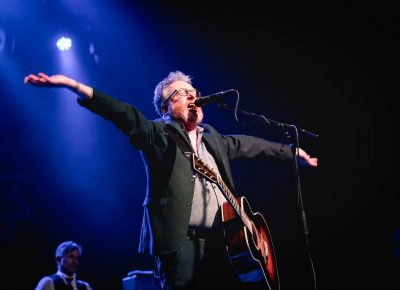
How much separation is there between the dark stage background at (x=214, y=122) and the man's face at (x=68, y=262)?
2.32 feet

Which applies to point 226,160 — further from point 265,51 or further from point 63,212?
point 63,212

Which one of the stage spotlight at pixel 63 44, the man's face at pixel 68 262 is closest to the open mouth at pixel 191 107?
the man's face at pixel 68 262

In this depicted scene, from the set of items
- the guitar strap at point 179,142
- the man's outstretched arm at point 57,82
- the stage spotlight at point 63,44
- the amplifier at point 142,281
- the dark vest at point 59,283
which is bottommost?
the amplifier at point 142,281

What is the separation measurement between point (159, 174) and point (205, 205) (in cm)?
40

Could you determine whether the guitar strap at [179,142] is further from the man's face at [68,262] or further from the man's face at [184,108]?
the man's face at [68,262]

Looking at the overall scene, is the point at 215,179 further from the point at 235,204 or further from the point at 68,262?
the point at 68,262

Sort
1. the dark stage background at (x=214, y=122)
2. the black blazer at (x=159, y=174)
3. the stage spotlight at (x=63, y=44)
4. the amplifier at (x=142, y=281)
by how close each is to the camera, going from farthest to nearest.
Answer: the stage spotlight at (x=63, y=44) → the dark stage background at (x=214, y=122) → the amplifier at (x=142, y=281) → the black blazer at (x=159, y=174)

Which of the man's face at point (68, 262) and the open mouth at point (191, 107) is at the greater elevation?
the open mouth at point (191, 107)

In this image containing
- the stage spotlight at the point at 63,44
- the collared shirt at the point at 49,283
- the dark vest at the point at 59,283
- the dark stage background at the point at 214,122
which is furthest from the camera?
the stage spotlight at the point at 63,44

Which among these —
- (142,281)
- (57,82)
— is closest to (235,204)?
(57,82)

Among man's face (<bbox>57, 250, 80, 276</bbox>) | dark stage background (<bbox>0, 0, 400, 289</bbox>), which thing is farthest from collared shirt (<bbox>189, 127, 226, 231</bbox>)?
man's face (<bbox>57, 250, 80, 276</bbox>)

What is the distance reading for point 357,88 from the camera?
5.18 meters

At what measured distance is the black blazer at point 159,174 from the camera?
2316 millimetres

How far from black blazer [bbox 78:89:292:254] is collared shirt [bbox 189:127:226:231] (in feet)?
0.36
